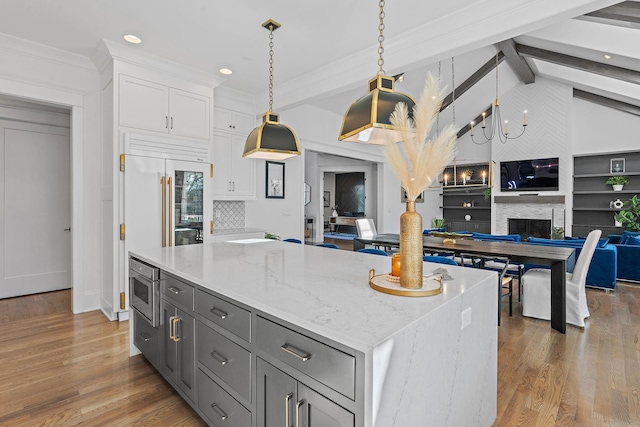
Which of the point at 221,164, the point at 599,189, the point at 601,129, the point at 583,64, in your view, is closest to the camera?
the point at 221,164

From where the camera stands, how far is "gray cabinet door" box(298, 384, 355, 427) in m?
1.06

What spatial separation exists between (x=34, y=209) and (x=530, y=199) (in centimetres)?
1012

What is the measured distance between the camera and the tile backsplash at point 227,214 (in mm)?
5297

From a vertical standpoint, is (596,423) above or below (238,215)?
below

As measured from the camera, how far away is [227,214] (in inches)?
214

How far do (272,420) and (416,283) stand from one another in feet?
2.66

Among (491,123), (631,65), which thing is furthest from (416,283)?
(491,123)

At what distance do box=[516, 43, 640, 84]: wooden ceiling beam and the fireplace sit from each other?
3864 mm

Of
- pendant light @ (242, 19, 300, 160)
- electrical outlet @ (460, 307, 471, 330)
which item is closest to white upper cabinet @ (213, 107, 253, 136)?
pendant light @ (242, 19, 300, 160)

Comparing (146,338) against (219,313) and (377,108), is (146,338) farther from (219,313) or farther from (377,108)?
(377,108)

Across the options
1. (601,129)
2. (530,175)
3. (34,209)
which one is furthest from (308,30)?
(601,129)

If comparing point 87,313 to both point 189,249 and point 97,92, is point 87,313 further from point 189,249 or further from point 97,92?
point 97,92

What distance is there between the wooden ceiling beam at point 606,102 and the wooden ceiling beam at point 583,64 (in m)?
2.18

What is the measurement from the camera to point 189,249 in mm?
2838
